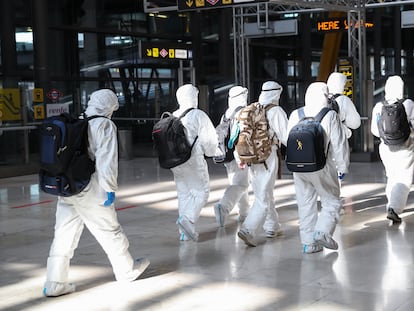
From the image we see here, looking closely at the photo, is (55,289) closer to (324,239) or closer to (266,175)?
(324,239)

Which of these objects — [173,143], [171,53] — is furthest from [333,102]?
[171,53]

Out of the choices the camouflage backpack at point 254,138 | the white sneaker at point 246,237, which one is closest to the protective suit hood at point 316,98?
the camouflage backpack at point 254,138

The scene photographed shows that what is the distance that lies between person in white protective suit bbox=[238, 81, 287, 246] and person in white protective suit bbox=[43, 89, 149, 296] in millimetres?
1905

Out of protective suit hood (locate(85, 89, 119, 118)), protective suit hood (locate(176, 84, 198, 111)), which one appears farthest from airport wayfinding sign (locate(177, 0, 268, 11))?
protective suit hood (locate(85, 89, 119, 118))

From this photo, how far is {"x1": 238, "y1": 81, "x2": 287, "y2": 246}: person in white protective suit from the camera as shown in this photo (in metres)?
7.80

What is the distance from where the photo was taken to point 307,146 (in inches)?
278

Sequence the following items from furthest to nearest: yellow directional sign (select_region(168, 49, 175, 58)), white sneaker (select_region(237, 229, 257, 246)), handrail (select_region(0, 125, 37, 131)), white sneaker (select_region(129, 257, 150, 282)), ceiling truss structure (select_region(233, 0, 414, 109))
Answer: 1. yellow directional sign (select_region(168, 49, 175, 58))
2. ceiling truss structure (select_region(233, 0, 414, 109))
3. handrail (select_region(0, 125, 37, 131))
4. white sneaker (select_region(237, 229, 257, 246))
5. white sneaker (select_region(129, 257, 150, 282))

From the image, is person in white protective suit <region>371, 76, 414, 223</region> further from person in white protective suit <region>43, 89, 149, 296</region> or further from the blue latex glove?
the blue latex glove

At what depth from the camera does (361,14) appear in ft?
56.5

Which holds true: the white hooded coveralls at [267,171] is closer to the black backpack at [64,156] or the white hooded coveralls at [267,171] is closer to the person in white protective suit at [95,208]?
the person in white protective suit at [95,208]

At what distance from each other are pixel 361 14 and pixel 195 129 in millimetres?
10225

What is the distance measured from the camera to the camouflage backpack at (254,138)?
25.8 ft

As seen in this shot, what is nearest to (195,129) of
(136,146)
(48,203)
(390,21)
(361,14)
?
(48,203)

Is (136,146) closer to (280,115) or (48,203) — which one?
(48,203)
